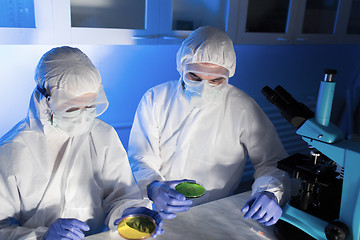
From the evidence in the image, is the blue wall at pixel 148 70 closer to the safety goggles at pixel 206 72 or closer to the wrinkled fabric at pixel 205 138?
the wrinkled fabric at pixel 205 138

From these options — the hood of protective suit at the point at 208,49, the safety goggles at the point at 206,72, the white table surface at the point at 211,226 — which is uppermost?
the hood of protective suit at the point at 208,49

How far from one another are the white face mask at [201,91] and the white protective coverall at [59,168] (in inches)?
18.3

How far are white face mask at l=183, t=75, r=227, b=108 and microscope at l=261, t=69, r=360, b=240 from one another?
346 millimetres

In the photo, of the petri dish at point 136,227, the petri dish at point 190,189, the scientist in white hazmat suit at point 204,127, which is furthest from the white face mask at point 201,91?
the petri dish at point 136,227

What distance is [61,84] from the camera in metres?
1.16

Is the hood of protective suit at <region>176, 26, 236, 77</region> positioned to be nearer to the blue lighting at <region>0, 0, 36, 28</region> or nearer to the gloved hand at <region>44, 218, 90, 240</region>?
the blue lighting at <region>0, 0, 36, 28</region>

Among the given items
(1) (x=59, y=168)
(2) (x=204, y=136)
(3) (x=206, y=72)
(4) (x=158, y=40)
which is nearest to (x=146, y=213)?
(1) (x=59, y=168)

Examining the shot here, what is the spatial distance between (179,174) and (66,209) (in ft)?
2.05

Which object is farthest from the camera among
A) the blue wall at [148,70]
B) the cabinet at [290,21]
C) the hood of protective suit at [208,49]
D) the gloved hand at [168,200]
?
the cabinet at [290,21]

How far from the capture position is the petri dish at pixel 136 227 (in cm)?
107

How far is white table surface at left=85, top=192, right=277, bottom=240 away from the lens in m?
1.19

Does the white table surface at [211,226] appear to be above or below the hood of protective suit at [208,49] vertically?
below

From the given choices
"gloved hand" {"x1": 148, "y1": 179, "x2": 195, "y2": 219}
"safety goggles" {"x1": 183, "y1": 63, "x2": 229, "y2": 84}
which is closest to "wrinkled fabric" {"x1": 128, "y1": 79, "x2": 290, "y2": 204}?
"safety goggles" {"x1": 183, "y1": 63, "x2": 229, "y2": 84}

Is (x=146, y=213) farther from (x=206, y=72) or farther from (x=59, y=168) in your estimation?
(x=206, y=72)
